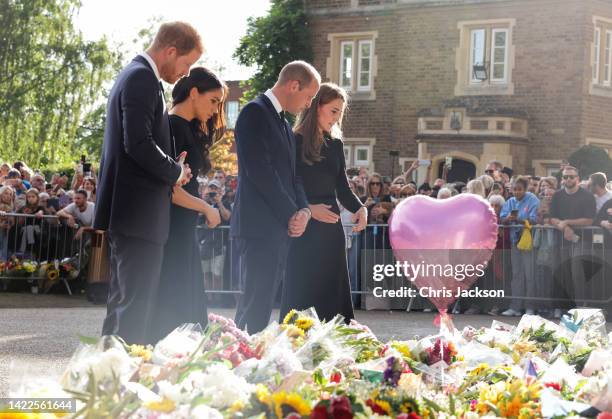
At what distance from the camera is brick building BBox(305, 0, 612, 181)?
29.6 metres

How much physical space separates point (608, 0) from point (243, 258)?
25.7 m

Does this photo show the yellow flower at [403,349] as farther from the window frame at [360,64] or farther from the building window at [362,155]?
the window frame at [360,64]

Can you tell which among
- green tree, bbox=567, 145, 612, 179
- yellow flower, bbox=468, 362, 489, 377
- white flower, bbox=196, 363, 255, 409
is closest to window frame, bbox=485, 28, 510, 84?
green tree, bbox=567, 145, 612, 179

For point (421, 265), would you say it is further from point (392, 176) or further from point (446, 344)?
point (392, 176)

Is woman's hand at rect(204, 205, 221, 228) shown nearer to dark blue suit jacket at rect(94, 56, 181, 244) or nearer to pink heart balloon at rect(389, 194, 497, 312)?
dark blue suit jacket at rect(94, 56, 181, 244)

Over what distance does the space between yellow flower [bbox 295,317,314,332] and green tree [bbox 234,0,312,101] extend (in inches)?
1087

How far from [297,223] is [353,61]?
88.3ft

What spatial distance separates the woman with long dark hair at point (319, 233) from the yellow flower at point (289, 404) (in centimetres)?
408

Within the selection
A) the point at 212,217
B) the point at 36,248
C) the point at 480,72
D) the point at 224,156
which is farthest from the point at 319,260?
the point at 224,156

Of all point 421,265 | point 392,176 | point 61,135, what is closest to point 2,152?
point 61,135

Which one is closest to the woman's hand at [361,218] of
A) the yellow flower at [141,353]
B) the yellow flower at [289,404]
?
the yellow flower at [141,353]

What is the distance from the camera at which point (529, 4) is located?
30141mm

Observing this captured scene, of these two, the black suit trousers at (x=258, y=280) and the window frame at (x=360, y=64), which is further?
the window frame at (x=360, y=64)

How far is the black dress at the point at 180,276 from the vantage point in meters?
5.73
